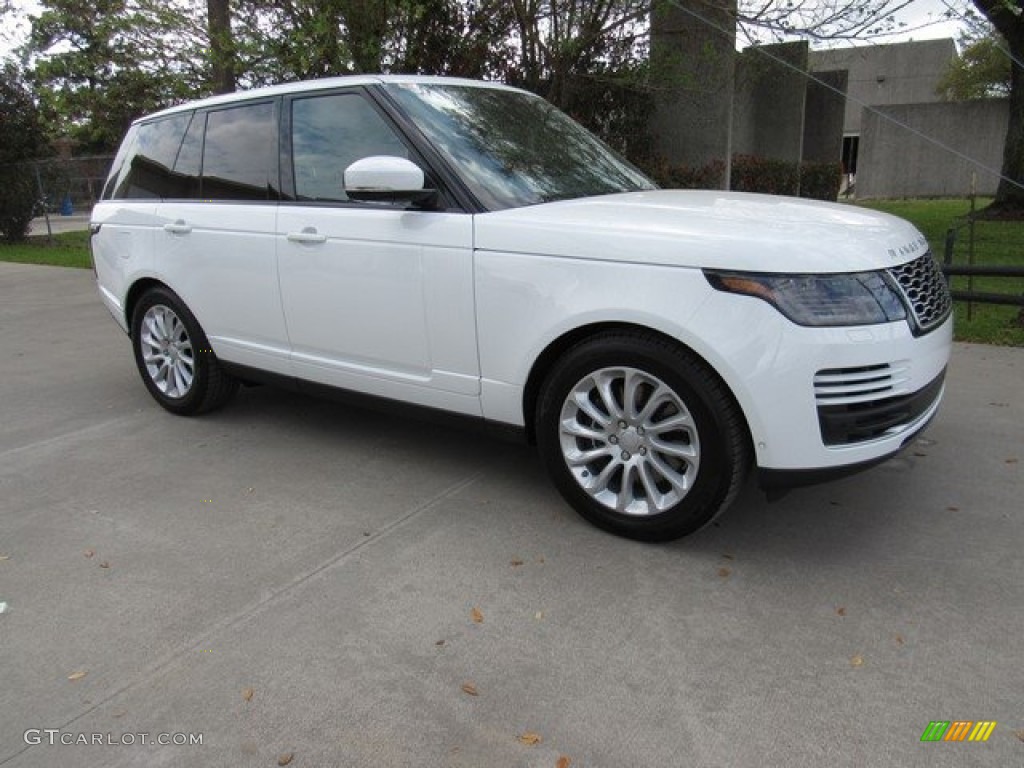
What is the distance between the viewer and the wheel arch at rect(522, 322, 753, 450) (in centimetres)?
311

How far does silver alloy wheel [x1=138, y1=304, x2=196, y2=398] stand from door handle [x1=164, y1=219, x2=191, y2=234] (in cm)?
51

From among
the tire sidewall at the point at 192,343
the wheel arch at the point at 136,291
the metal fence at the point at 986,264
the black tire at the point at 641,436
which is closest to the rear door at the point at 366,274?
the black tire at the point at 641,436

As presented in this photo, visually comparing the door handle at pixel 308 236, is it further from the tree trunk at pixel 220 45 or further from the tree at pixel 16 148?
the tree at pixel 16 148

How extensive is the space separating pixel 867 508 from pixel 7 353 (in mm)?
7307

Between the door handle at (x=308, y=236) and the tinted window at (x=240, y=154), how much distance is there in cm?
37

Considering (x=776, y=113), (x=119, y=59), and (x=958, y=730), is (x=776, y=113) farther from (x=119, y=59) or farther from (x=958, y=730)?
(x=958, y=730)

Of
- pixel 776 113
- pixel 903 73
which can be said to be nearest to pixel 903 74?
pixel 903 73

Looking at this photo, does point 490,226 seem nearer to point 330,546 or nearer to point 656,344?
point 656,344

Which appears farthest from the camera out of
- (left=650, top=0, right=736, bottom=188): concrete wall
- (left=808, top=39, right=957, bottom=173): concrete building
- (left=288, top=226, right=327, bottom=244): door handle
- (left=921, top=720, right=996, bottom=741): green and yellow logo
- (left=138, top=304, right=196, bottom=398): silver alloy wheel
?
(left=808, top=39, right=957, bottom=173): concrete building

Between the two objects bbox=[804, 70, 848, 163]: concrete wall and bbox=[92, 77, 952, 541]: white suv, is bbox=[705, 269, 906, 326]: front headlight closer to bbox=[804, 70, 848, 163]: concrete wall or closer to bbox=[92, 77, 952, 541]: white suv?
bbox=[92, 77, 952, 541]: white suv

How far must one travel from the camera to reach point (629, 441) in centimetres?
336

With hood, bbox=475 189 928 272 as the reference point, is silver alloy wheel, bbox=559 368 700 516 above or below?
below

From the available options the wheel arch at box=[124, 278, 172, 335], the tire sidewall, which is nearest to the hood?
the tire sidewall

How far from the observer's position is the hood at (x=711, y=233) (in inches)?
117
